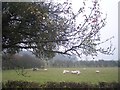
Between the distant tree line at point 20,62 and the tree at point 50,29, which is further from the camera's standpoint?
the distant tree line at point 20,62

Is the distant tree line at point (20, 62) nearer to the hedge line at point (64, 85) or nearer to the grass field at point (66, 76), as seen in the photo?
the grass field at point (66, 76)

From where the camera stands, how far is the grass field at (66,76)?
299 centimetres

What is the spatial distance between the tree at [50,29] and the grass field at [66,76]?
0.59 feet

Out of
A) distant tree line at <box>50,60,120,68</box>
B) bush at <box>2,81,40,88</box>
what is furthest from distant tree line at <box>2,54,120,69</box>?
bush at <box>2,81,40,88</box>

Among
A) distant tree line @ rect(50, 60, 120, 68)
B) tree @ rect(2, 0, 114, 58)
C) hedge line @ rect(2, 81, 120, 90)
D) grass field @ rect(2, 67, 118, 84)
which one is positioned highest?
tree @ rect(2, 0, 114, 58)

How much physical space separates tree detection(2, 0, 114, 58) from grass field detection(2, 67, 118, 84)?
180 mm

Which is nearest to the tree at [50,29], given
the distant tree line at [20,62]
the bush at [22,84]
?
the distant tree line at [20,62]

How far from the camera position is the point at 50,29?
9.72ft

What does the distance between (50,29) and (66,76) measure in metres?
0.52

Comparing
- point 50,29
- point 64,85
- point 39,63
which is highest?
point 50,29

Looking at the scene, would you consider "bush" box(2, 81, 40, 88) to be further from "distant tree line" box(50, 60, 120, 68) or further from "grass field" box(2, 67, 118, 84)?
"distant tree line" box(50, 60, 120, 68)

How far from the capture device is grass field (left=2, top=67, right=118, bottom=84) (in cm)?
299

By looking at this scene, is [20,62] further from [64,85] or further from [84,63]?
[84,63]

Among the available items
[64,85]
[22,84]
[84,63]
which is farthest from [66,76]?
[22,84]
